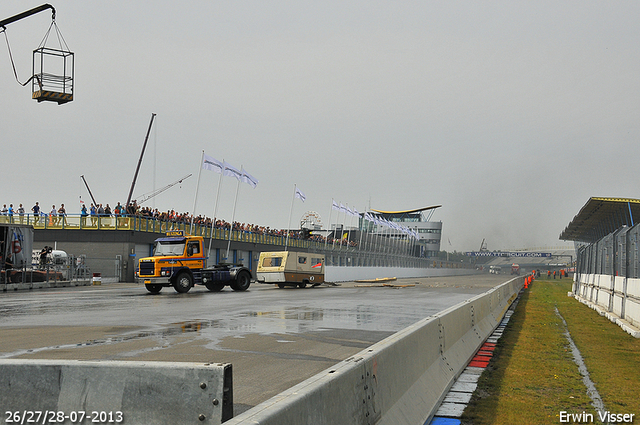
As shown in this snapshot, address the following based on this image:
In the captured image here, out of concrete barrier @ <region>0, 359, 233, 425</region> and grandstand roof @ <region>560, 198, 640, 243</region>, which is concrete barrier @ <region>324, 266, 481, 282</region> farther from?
concrete barrier @ <region>0, 359, 233, 425</region>

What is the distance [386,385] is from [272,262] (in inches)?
1331

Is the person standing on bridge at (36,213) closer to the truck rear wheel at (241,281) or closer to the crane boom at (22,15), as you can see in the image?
the truck rear wheel at (241,281)

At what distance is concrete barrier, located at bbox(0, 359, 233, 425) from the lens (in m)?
4.33

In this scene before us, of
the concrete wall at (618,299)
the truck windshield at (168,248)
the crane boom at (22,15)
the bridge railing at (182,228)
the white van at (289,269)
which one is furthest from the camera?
the bridge railing at (182,228)

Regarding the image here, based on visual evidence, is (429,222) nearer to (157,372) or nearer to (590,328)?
(590,328)

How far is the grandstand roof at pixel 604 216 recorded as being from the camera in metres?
29.3

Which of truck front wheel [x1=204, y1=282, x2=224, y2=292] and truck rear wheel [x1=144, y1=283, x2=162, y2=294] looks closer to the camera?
truck rear wheel [x1=144, y1=283, x2=162, y2=294]

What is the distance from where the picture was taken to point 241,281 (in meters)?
33.4

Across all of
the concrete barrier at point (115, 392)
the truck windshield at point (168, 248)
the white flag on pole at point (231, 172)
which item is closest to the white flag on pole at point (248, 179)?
the white flag on pole at point (231, 172)

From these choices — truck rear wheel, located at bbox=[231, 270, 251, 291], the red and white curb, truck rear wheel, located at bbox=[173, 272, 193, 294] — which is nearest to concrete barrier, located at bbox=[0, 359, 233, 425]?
the red and white curb

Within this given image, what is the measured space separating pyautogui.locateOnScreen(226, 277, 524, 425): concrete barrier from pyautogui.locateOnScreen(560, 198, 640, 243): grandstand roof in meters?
21.0

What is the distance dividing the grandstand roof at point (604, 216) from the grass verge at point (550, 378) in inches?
599

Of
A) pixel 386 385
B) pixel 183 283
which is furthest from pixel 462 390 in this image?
pixel 183 283

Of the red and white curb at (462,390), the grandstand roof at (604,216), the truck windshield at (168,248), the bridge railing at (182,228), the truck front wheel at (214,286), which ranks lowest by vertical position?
the truck front wheel at (214,286)
